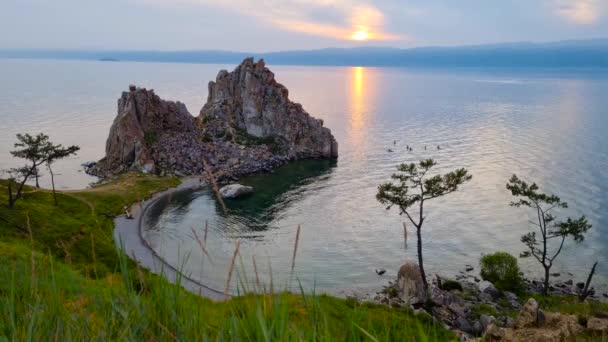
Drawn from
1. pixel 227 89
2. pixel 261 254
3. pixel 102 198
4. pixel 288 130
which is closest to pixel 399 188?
pixel 261 254

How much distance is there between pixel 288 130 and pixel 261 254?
66.9m

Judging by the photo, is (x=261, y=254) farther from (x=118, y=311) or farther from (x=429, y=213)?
(x=118, y=311)

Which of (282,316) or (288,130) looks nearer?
(282,316)

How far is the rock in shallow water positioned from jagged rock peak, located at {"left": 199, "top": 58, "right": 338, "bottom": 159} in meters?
33.3

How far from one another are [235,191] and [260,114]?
4557 cm

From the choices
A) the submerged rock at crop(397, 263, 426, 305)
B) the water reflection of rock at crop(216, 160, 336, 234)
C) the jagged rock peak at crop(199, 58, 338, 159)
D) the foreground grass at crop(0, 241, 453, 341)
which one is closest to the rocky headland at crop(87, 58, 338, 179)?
the jagged rock peak at crop(199, 58, 338, 159)

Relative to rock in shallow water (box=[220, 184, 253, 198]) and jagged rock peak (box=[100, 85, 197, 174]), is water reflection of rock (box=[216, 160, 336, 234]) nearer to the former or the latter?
rock in shallow water (box=[220, 184, 253, 198])

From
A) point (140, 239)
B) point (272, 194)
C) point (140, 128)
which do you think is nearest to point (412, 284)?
point (140, 239)

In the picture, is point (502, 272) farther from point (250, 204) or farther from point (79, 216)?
point (79, 216)

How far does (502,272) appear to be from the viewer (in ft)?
167

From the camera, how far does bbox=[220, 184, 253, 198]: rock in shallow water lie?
83.4m

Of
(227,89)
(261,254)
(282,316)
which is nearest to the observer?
(282,316)

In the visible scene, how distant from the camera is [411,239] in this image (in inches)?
2566

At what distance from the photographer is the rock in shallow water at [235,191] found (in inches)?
3282
